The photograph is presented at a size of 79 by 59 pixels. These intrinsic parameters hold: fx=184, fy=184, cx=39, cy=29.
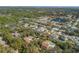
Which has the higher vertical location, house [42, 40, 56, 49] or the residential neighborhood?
the residential neighborhood

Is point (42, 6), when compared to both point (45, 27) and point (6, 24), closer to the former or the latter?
point (45, 27)

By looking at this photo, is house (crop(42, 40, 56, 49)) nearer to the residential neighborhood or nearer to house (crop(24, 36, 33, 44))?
the residential neighborhood

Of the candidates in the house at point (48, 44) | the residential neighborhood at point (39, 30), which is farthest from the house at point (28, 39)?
the house at point (48, 44)

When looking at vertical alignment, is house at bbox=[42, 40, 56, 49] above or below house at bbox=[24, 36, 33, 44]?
below

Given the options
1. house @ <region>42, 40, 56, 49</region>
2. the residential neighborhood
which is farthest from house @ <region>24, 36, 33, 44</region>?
house @ <region>42, 40, 56, 49</region>

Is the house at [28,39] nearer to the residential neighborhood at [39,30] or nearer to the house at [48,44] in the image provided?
the residential neighborhood at [39,30]

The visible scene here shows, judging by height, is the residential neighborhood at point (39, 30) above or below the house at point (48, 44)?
above

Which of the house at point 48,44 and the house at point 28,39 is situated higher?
the house at point 28,39

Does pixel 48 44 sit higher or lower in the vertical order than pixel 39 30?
lower
